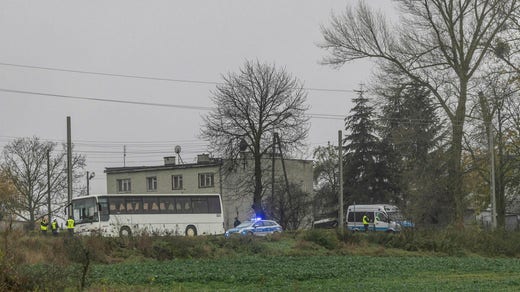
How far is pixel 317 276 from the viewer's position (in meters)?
24.8

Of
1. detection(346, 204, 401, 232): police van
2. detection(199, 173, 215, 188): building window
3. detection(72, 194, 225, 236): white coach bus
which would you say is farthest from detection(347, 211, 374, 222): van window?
detection(199, 173, 215, 188): building window

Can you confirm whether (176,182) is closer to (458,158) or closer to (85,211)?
(85,211)

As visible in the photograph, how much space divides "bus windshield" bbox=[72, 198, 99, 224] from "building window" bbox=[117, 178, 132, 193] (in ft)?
109

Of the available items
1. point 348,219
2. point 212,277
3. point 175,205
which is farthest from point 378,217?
point 212,277

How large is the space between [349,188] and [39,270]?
56.6 m

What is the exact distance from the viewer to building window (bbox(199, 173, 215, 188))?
268 ft

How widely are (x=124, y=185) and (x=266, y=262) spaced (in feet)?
195

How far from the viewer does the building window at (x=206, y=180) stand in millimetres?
81688

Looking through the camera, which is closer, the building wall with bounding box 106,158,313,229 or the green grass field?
Result: the green grass field

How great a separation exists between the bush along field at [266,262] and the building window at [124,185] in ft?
153

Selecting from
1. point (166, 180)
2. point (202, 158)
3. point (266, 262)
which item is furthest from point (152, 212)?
point (166, 180)

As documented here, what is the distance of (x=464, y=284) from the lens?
21.6 metres

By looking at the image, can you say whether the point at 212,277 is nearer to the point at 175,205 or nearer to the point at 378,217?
the point at 175,205

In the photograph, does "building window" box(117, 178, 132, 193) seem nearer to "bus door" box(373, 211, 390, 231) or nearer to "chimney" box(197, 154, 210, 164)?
"chimney" box(197, 154, 210, 164)
